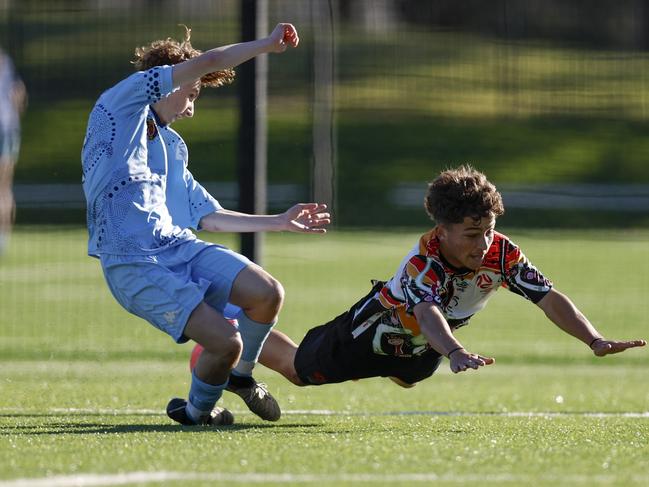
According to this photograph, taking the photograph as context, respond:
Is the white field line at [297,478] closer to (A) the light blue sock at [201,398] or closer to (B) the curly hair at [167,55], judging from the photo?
(A) the light blue sock at [201,398]

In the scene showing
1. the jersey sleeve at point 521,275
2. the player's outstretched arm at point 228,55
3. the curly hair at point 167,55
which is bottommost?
the jersey sleeve at point 521,275

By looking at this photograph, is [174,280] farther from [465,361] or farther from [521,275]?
[521,275]

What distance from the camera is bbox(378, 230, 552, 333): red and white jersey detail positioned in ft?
19.2

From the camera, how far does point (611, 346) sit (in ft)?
18.6

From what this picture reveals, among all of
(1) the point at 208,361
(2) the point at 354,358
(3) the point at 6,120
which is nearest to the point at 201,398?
(1) the point at 208,361

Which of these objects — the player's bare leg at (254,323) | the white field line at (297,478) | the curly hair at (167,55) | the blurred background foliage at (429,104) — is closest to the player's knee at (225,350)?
the player's bare leg at (254,323)

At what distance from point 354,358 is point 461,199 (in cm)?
111

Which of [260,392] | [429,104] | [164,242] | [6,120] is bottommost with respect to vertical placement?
[429,104]

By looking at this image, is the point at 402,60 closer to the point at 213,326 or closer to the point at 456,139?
the point at 456,139

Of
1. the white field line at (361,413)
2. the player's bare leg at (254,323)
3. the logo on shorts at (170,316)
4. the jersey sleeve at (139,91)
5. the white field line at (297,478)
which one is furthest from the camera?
the white field line at (361,413)

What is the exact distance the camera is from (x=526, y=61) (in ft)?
79.2

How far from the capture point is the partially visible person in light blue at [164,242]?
5730 millimetres

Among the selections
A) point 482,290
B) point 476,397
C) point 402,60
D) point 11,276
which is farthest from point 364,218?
point 482,290

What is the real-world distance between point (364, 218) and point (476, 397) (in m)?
16.8
